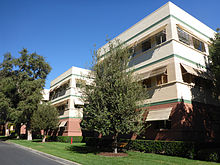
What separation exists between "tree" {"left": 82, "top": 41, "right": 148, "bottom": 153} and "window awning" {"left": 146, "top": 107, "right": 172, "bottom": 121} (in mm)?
1986

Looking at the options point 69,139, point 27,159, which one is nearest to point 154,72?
point 27,159

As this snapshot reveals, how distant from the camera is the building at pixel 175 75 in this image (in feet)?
49.2

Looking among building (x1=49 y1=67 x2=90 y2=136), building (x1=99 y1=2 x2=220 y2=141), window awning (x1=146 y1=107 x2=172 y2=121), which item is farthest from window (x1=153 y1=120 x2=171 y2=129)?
building (x1=49 y1=67 x2=90 y2=136)

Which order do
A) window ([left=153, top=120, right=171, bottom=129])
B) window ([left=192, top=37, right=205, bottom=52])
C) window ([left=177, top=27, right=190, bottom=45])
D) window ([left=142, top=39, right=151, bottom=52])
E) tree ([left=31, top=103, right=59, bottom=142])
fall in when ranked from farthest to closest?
tree ([left=31, top=103, right=59, bottom=142]), window ([left=142, top=39, right=151, bottom=52]), window ([left=192, top=37, right=205, bottom=52]), window ([left=177, top=27, right=190, bottom=45]), window ([left=153, top=120, right=171, bottom=129])

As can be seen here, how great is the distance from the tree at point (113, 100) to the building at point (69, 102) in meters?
13.2

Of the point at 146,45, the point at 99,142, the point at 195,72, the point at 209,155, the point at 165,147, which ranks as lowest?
the point at 99,142

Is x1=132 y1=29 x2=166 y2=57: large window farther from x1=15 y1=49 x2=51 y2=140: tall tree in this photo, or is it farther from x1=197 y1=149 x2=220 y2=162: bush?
x1=15 y1=49 x2=51 y2=140: tall tree

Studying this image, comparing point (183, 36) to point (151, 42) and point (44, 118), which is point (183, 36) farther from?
point (44, 118)

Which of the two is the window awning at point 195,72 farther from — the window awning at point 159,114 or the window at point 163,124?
the window at point 163,124

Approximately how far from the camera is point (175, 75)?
1541cm

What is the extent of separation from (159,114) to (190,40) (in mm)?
8106

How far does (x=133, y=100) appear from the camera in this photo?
1322 cm

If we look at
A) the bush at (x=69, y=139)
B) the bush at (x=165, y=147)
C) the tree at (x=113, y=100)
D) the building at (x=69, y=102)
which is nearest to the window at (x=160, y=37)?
the tree at (x=113, y=100)

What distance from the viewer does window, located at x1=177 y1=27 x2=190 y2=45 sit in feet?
56.4
